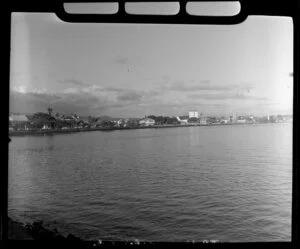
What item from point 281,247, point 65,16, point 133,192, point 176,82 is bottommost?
point 133,192

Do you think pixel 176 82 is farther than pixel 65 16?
Yes

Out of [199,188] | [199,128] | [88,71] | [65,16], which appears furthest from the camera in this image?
[199,128]

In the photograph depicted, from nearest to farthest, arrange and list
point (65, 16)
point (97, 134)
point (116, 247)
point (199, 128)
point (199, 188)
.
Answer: point (65, 16)
point (116, 247)
point (199, 188)
point (97, 134)
point (199, 128)

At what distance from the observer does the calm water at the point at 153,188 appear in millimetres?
20328

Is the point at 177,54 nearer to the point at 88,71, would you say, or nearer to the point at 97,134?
the point at 88,71

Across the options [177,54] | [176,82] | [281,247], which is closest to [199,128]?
[176,82]

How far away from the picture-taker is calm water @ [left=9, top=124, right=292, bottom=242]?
2033 cm

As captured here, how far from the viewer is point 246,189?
2428 cm

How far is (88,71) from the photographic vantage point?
2817cm

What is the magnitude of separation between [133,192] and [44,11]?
22.9 meters

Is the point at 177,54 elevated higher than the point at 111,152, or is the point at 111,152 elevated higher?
the point at 177,54

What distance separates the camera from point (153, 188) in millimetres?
23906

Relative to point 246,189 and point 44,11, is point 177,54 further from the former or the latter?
point 44,11

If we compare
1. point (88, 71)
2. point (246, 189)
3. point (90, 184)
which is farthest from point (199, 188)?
point (88, 71)
